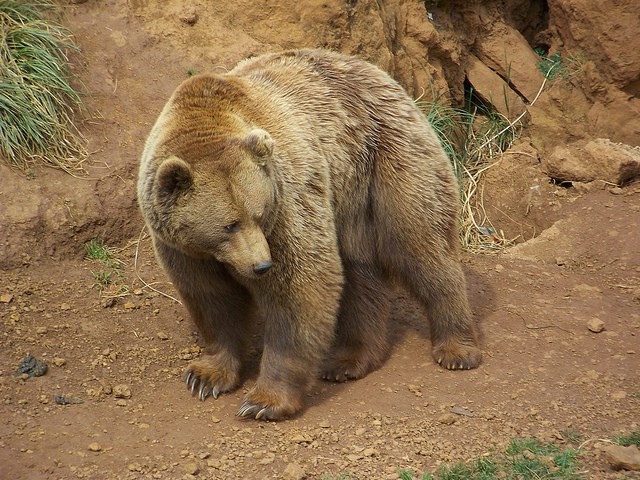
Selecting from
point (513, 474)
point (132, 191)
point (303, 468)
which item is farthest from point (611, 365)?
point (132, 191)

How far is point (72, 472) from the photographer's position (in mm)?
4582

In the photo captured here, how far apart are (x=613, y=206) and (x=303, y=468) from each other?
210 inches

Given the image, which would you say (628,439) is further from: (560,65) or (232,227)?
(560,65)

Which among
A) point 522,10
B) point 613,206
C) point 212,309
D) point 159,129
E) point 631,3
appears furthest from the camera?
point 522,10

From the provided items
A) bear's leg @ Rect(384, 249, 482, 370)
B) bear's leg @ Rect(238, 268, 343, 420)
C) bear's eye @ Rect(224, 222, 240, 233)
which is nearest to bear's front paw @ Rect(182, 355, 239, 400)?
bear's leg @ Rect(238, 268, 343, 420)

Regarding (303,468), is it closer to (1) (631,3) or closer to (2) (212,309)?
(2) (212,309)

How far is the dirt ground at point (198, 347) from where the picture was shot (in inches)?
194

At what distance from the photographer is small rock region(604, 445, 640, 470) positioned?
4.44 m

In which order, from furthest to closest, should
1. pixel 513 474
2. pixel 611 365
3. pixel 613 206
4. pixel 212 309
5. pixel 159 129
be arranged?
1. pixel 613 206
2. pixel 611 365
3. pixel 212 309
4. pixel 159 129
5. pixel 513 474

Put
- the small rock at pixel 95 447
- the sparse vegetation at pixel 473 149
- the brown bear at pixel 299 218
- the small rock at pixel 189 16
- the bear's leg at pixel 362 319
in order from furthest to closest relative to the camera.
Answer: the sparse vegetation at pixel 473 149, the small rock at pixel 189 16, the bear's leg at pixel 362 319, the small rock at pixel 95 447, the brown bear at pixel 299 218

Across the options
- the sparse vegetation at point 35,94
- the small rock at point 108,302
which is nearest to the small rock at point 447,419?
the small rock at point 108,302

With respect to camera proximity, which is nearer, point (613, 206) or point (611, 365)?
point (611, 365)

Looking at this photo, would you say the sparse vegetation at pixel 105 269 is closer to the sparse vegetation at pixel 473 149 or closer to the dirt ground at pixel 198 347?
the dirt ground at pixel 198 347

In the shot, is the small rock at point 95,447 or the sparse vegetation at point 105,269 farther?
the sparse vegetation at point 105,269
